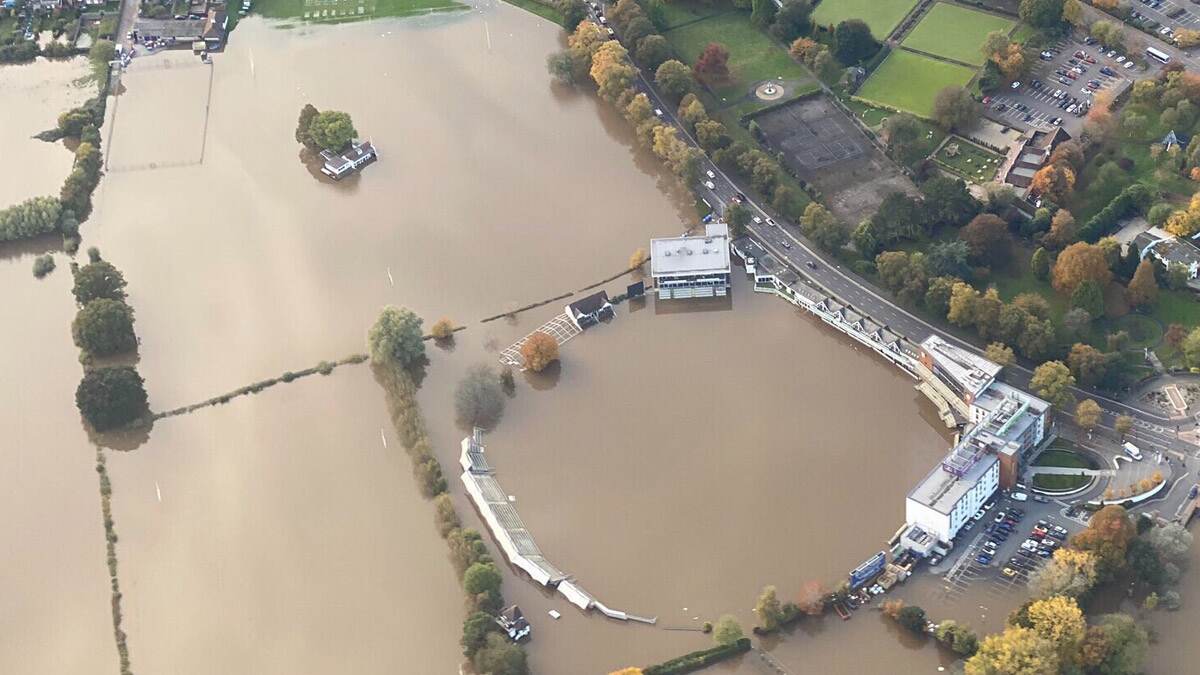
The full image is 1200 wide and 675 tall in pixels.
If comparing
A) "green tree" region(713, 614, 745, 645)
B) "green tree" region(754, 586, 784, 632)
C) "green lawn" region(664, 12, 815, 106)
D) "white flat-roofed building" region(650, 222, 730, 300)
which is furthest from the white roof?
"green tree" region(713, 614, 745, 645)

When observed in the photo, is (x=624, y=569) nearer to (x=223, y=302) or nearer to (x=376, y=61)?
(x=223, y=302)

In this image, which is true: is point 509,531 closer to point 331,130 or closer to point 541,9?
point 331,130

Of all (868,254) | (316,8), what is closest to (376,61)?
(316,8)

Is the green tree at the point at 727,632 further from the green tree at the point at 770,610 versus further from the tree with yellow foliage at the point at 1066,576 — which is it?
the tree with yellow foliage at the point at 1066,576

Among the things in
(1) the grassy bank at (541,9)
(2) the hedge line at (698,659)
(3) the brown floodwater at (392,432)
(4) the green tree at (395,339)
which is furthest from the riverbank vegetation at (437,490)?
(1) the grassy bank at (541,9)

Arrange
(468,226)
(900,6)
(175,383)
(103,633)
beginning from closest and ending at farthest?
1. (103,633)
2. (175,383)
3. (468,226)
4. (900,6)

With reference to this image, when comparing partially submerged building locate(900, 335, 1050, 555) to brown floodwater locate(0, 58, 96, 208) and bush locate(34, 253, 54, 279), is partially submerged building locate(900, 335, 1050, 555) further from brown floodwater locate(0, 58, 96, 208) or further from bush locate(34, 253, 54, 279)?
Result: brown floodwater locate(0, 58, 96, 208)

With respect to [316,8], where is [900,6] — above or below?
above
